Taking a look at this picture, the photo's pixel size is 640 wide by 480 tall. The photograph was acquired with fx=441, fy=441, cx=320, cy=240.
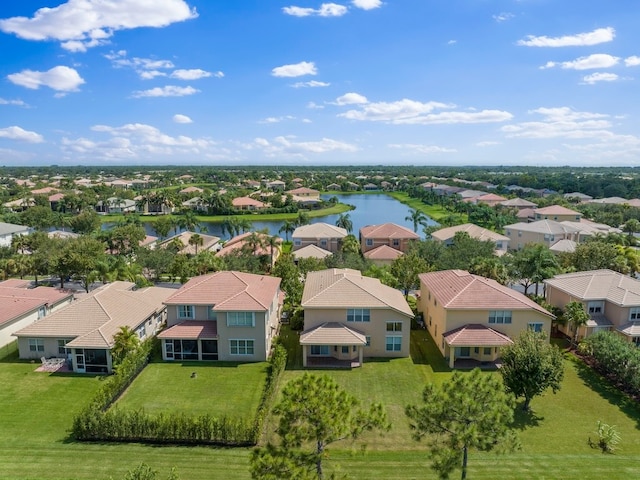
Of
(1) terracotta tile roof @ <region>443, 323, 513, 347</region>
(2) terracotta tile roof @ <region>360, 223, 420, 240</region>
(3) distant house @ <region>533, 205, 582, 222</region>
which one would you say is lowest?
(1) terracotta tile roof @ <region>443, 323, 513, 347</region>

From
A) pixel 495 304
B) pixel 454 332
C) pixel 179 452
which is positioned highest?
pixel 495 304

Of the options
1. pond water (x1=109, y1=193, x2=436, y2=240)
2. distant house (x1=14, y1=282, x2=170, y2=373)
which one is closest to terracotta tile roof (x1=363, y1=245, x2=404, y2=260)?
pond water (x1=109, y1=193, x2=436, y2=240)

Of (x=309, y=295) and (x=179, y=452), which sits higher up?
(x=309, y=295)

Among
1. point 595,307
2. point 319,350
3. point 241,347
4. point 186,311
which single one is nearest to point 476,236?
point 595,307

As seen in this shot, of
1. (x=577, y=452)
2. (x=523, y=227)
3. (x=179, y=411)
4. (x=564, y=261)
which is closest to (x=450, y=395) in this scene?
(x=577, y=452)

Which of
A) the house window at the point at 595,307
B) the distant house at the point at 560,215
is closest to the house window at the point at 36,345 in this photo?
the house window at the point at 595,307

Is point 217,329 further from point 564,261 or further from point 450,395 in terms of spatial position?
point 564,261

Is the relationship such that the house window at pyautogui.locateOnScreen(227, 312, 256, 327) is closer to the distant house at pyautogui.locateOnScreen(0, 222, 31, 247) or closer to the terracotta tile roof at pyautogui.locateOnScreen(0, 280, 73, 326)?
the terracotta tile roof at pyautogui.locateOnScreen(0, 280, 73, 326)
